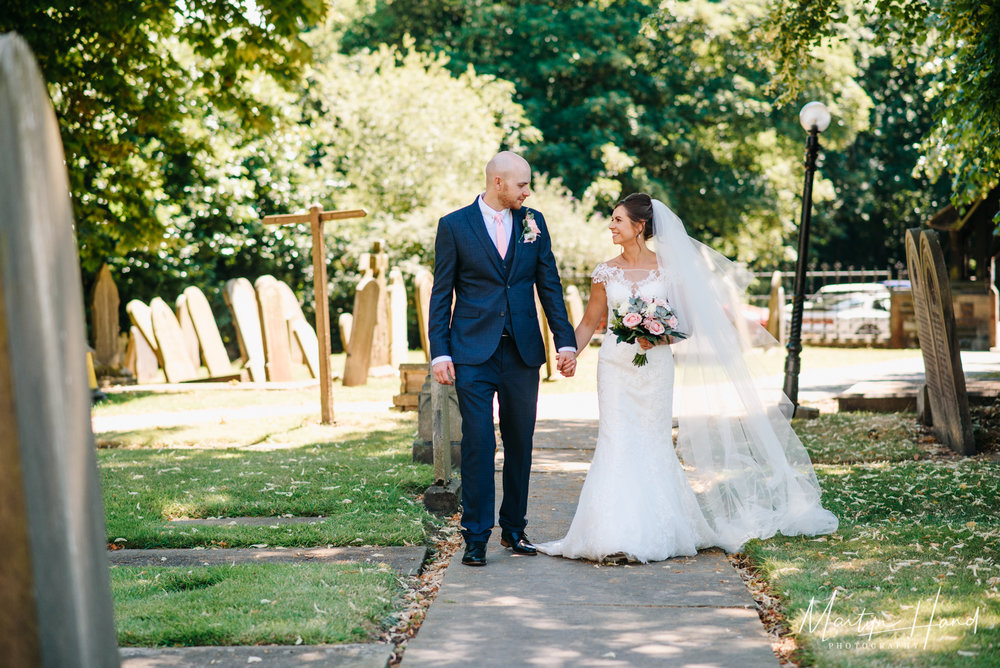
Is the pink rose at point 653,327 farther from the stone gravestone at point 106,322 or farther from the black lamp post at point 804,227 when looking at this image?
the stone gravestone at point 106,322

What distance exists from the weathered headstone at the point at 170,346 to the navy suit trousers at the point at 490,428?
12993 mm

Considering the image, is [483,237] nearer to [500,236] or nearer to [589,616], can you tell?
[500,236]

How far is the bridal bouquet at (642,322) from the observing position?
564cm

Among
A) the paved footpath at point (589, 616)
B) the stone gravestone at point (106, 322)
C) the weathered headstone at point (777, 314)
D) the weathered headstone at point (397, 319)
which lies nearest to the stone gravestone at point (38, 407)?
the paved footpath at point (589, 616)

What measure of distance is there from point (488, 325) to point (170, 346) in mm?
13331

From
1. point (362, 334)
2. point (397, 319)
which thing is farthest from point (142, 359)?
point (362, 334)

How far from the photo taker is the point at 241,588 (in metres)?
4.57

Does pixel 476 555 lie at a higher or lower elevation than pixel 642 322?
lower

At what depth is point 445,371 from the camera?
Result: 532cm

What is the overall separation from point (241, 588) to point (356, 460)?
12.8 feet

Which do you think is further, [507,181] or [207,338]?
[207,338]

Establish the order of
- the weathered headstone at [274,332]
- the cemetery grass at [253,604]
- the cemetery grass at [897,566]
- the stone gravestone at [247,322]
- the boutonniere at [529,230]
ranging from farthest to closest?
1. the stone gravestone at [247,322]
2. the weathered headstone at [274,332]
3. the boutonniere at [529,230]
4. the cemetery grass at [253,604]
5. the cemetery grass at [897,566]

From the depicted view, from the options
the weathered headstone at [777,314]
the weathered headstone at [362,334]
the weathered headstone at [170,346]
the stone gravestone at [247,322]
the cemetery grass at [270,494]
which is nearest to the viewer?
the cemetery grass at [270,494]

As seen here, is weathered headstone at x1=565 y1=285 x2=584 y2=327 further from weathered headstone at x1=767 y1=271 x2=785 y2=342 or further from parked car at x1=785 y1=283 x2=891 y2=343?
parked car at x1=785 y1=283 x2=891 y2=343
